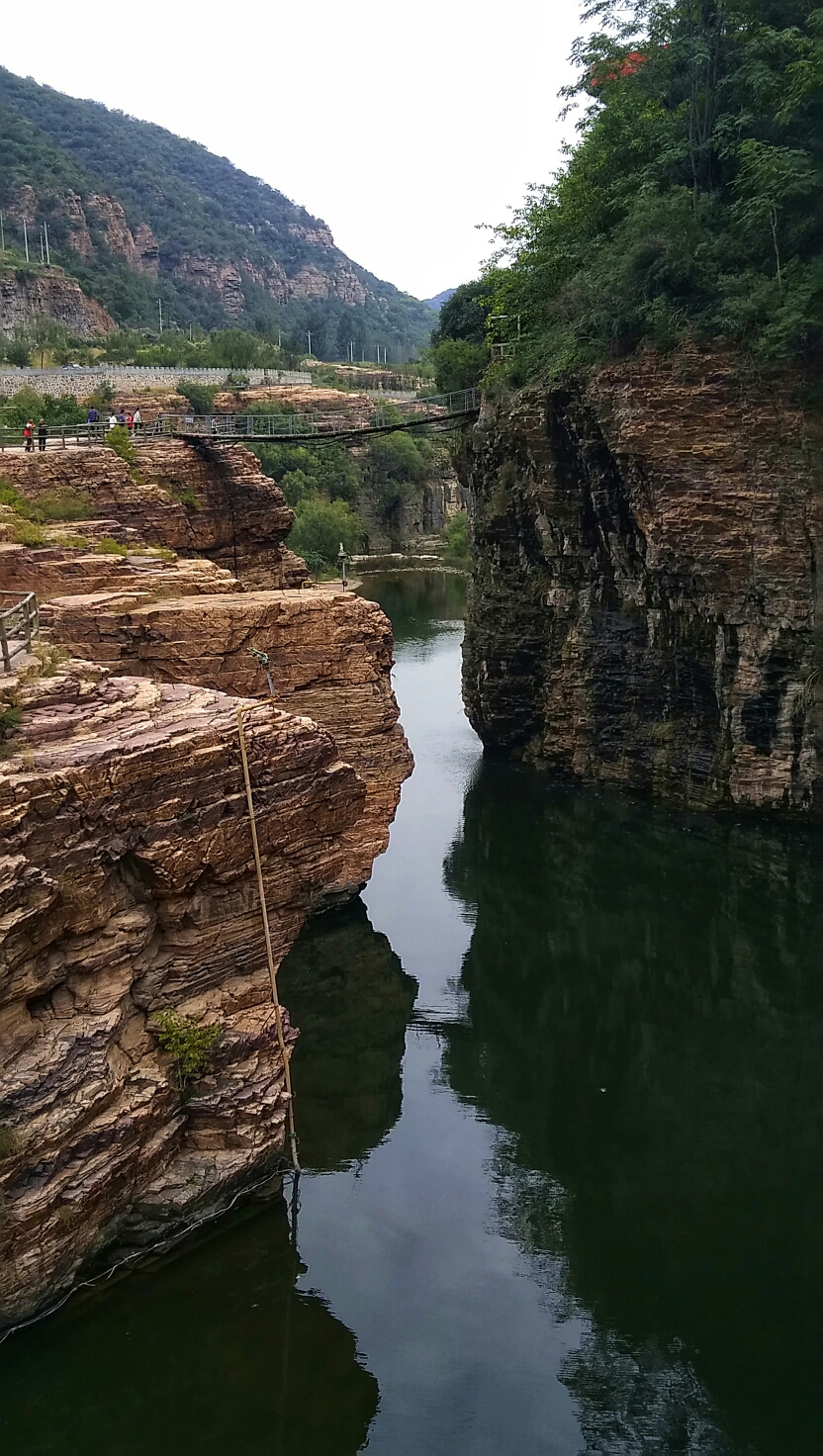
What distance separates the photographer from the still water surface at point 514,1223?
32.7ft

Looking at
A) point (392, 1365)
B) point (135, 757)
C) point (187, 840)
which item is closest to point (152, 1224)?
point (392, 1365)

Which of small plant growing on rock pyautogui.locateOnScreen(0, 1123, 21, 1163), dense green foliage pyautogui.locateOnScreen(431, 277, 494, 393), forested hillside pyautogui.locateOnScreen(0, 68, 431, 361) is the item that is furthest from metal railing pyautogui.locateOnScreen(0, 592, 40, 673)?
forested hillside pyautogui.locateOnScreen(0, 68, 431, 361)

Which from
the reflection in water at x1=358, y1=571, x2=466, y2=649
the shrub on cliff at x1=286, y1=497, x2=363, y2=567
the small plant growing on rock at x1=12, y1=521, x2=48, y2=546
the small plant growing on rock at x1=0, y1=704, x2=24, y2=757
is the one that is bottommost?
the reflection in water at x1=358, y1=571, x2=466, y2=649

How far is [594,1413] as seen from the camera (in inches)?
394

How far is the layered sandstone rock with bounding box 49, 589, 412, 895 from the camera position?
1786cm

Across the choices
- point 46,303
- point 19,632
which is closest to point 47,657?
point 19,632

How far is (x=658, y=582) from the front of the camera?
25.1 meters

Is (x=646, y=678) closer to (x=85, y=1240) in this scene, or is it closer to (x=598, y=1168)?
(x=598, y=1168)

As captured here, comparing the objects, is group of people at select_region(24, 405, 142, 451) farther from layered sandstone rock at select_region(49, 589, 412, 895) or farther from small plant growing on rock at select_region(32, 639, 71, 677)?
small plant growing on rock at select_region(32, 639, 71, 677)

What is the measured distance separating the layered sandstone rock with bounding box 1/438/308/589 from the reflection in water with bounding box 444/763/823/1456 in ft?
28.4

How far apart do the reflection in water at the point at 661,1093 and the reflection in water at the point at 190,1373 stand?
87.9 inches

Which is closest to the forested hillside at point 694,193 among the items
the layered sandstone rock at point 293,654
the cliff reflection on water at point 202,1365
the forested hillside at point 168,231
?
the layered sandstone rock at point 293,654

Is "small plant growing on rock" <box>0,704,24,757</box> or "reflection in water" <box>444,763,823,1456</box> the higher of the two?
"small plant growing on rock" <box>0,704,24,757</box>

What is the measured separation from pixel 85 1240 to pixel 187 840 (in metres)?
3.70
